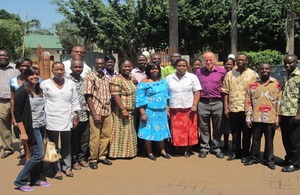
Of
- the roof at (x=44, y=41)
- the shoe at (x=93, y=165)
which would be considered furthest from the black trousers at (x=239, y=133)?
the roof at (x=44, y=41)

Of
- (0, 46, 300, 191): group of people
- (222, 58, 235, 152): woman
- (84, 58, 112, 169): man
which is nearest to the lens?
(0, 46, 300, 191): group of people

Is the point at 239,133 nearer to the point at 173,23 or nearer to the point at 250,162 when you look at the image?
the point at 250,162

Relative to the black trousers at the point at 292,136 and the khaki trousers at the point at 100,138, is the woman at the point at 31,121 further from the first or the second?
the black trousers at the point at 292,136

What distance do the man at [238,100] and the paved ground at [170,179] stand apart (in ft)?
1.00

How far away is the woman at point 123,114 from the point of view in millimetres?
5246

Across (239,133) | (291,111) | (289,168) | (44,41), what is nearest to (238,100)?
(239,133)

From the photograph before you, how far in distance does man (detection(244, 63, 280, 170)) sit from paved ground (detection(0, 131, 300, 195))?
1.35 feet

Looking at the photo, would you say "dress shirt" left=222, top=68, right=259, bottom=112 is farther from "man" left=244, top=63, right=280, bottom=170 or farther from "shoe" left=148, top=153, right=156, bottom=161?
"shoe" left=148, top=153, right=156, bottom=161

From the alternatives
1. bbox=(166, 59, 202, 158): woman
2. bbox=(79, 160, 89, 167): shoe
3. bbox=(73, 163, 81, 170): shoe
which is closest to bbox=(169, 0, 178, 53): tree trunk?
bbox=(166, 59, 202, 158): woman

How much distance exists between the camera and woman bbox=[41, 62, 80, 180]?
14.4ft

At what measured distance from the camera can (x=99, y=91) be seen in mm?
5016

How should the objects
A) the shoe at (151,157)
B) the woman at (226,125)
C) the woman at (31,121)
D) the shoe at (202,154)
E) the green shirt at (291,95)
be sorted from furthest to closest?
the woman at (226,125) < the shoe at (202,154) < the shoe at (151,157) < the green shirt at (291,95) < the woman at (31,121)

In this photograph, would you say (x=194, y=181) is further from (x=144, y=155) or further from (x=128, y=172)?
(x=144, y=155)

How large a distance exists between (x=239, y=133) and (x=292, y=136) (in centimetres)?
89
